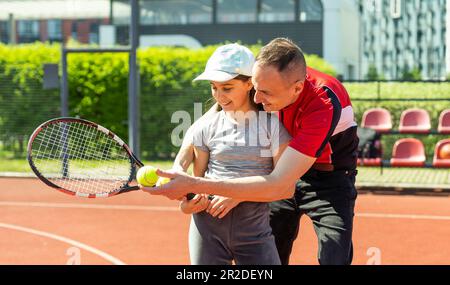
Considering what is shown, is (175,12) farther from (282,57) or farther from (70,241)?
(282,57)

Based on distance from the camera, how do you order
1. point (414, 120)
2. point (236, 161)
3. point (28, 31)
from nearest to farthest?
point (236, 161) → point (414, 120) → point (28, 31)

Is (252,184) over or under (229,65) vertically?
under

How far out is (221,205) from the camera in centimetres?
366

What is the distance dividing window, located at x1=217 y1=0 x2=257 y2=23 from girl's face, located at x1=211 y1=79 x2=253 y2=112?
24.2 metres

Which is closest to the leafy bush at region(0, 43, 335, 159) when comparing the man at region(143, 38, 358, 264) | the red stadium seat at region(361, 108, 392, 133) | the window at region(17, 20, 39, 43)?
the red stadium seat at region(361, 108, 392, 133)

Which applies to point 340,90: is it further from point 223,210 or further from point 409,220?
point 409,220

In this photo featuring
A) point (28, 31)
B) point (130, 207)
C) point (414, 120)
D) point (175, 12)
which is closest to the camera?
point (130, 207)

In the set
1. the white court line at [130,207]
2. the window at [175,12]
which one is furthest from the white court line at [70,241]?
the window at [175,12]

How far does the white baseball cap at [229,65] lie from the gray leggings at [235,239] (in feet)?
1.91

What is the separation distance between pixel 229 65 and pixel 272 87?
23 centimetres

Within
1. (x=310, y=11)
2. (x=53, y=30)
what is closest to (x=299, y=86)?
(x=310, y=11)

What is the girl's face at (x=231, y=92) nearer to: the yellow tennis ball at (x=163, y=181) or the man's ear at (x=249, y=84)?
the man's ear at (x=249, y=84)

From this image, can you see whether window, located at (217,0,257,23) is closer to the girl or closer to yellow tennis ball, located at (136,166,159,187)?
the girl

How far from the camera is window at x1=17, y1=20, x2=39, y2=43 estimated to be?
26.3 metres
